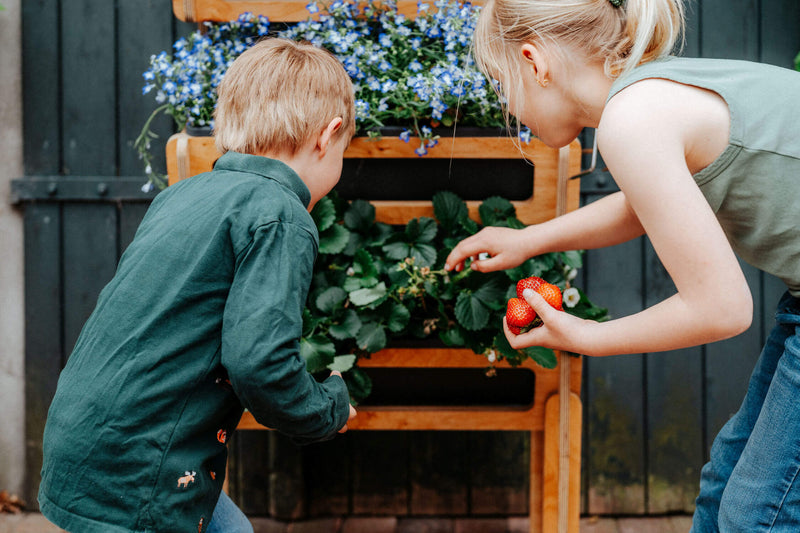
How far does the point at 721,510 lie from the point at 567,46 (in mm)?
777

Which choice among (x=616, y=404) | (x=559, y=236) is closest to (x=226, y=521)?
(x=559, y=236)

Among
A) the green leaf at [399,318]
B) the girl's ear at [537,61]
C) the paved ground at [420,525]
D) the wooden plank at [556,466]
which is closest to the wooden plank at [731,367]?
the paved ground at [420,525]

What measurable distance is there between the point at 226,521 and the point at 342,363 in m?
0.39

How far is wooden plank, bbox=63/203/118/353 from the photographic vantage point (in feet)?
6.83

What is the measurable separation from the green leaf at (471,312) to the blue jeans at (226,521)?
0.58m

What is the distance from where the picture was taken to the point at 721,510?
1078 mm

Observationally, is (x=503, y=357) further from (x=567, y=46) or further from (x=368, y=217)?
(x=567, y=46)

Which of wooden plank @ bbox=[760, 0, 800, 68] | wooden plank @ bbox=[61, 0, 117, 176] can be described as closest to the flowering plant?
wooden plank @ bbox=[61, 0, 117, 176]

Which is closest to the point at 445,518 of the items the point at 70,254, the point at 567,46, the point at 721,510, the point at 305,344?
the point at 305,344

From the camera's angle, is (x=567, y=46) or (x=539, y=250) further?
(x=539, y=250)

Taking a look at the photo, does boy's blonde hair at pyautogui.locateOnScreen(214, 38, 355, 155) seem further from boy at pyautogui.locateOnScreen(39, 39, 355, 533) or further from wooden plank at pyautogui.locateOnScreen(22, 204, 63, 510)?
wooden plank at pyautogui.locateOnScreen(22, 204, 63, 510)

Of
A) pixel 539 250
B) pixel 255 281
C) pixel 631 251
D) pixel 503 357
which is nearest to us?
pixel 255 281

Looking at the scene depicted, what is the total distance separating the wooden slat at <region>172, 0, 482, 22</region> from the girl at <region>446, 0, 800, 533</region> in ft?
1.72

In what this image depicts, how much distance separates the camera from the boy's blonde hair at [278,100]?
1123 millimetres
